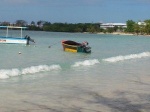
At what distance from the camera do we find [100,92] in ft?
42.4

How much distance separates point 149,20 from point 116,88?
606ft

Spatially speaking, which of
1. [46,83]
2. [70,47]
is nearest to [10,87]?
[46,83]

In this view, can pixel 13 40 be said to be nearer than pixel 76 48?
No

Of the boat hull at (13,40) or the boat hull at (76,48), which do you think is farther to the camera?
the boat hull at (13,40)

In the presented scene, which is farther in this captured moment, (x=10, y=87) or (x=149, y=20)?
(x=149, y=20)

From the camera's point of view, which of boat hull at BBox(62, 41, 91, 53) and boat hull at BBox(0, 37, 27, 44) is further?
boat hull at BBox(0, 37, 27, 44)

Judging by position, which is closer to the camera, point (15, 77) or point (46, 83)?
point (46, 83)

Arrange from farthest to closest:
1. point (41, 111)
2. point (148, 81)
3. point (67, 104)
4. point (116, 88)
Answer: point (148, 81) < point (116, 88) < point (67, 104) < point (41, 111)

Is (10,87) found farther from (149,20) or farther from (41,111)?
(149,20)

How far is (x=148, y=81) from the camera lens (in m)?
16.2

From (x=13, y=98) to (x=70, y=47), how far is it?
28.8m

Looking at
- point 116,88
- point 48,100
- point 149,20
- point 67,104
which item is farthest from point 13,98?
point 149,20

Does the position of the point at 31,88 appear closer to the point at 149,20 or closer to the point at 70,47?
the point at 70,47

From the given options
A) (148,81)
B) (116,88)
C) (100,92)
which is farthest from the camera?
(148,81)
